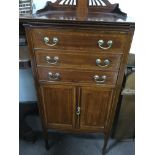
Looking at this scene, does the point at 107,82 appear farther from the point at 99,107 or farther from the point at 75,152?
the point at 75,152

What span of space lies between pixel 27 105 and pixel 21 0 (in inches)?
38.5

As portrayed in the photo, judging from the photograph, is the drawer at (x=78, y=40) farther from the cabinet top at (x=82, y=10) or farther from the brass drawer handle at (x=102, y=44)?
the cabinet top at (x=82, y=10)

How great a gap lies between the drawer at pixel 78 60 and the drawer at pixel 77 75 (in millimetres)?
33

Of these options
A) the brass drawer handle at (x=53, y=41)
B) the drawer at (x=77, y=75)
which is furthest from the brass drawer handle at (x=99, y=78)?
the brass drawer handle at (x=53, y=41)

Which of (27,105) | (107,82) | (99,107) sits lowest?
(27,105)

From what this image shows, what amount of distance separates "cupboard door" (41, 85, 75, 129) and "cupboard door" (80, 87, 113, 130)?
0.23 ft

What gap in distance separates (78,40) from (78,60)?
114 mm

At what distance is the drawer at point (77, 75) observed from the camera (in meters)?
1.04

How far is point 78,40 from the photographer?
3.06 ft

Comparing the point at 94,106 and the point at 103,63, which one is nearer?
the point at 103,63
